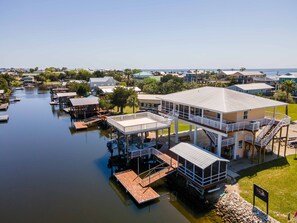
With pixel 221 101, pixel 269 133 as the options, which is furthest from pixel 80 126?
pixel 269 133

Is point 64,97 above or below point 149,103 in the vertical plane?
below

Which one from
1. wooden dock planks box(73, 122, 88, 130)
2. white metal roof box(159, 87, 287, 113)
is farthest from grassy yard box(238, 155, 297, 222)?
wooden dock planks box(73, 122, 88, 130)

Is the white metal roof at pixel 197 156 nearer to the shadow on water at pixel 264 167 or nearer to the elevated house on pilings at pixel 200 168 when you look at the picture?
the elevated house on pilings at pixel 200 168

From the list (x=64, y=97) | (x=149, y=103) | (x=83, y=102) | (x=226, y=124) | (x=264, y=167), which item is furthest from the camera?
(x=64, y=97)

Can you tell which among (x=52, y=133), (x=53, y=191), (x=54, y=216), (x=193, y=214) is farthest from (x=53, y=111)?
(x=193, y=214)

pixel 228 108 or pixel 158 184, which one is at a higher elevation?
pixel 228 108

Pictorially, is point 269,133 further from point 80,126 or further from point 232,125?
point 80,126

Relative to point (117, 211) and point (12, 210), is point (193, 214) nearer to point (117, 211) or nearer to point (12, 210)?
point (117, 211)
